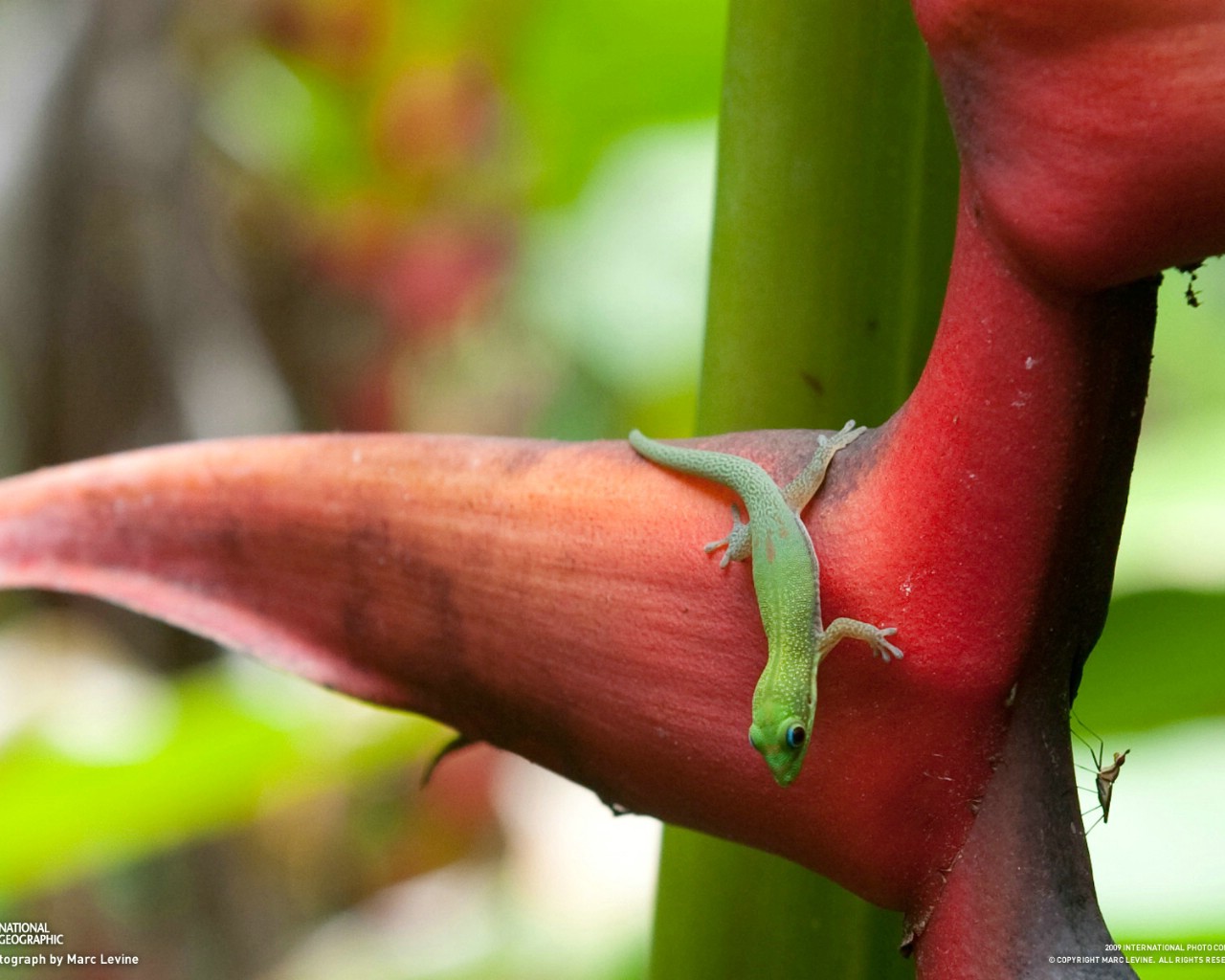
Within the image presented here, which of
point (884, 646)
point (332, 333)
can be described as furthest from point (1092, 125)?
point (332, 333)

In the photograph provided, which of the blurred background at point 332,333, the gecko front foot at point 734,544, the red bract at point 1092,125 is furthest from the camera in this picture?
the blurred background at point 332,333

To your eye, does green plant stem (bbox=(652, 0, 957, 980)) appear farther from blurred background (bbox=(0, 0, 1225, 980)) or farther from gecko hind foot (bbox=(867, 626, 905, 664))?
blurred background (bbox=(0, 0, 1225, 980))

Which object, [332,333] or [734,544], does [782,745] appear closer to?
[734,544]

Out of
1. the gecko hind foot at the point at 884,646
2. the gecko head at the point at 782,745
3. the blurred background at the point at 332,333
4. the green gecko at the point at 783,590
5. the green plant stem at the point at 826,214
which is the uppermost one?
the blurred background at the point at 332,333

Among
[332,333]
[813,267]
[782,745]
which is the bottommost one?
[782,745]

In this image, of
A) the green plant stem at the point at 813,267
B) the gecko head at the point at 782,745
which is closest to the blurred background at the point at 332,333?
the green plant stem at the point at 813,267

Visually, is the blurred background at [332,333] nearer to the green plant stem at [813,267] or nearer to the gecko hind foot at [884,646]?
the green plant stem at [813,267]
